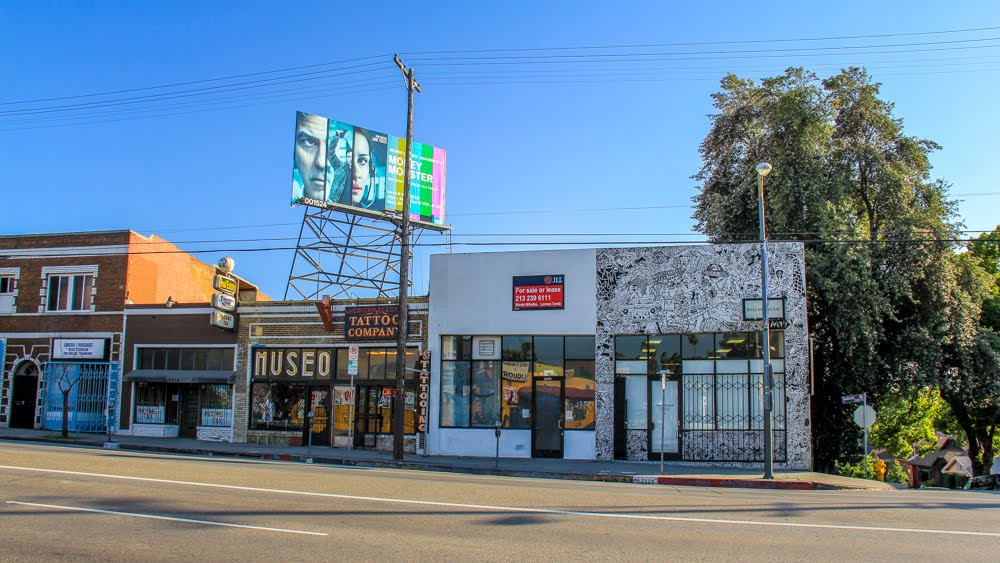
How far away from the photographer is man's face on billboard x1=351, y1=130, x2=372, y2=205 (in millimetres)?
Result: 30891

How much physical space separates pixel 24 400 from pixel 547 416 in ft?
67.9

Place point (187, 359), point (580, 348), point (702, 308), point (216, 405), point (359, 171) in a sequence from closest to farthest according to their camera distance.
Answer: point (702, 308) < point (580, 348) < point (216, 405) < point (187, 359) < point (359, 171)

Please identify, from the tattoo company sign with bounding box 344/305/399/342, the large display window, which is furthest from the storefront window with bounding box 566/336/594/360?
the tattoo company sign with bounding box 344/305/399/342

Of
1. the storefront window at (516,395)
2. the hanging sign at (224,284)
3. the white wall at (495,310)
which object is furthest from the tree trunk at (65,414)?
the storefront window at (516,395)

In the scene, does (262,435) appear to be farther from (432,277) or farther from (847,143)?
(847,143)

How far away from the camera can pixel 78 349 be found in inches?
1109

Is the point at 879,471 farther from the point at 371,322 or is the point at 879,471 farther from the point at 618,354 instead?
the point at 371,322

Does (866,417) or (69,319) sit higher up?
(69,319)

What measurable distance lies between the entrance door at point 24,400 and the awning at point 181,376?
16.2 feet

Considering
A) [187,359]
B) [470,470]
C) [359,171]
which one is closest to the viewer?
[470,470]

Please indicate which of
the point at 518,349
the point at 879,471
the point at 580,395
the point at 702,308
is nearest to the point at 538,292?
the point at 518,349

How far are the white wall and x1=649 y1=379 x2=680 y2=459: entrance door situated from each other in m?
1.82

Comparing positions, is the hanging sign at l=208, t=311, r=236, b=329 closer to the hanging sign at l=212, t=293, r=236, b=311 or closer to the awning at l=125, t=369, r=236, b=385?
the hanging sign at l=212, t=293, r=236, b=311

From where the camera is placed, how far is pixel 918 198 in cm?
2592
